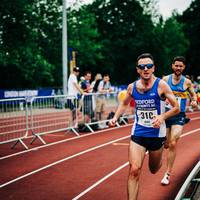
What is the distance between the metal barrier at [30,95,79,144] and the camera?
1199cm

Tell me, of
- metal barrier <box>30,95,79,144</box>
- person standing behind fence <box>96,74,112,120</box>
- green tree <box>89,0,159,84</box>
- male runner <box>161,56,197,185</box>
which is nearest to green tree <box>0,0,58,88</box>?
person standing behind fence <box>96,74,112,120</box>

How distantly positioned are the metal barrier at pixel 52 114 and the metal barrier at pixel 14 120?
11.2 inches

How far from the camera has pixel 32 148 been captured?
11.0 metres

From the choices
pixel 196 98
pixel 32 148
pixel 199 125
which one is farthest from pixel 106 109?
pixel 196 98

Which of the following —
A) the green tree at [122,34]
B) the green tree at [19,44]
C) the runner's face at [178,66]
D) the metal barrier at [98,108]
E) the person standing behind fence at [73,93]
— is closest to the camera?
the runner's face at [178,66]

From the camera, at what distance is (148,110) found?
5.41 meters

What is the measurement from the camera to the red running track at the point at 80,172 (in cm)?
645

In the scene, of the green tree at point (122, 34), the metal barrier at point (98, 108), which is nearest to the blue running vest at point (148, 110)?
the metal barrier at point (98, 108)

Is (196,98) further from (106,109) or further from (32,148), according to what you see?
(106,109)

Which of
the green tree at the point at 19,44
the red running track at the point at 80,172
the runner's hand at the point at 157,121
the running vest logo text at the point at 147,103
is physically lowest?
the red running track at the point at 80,172

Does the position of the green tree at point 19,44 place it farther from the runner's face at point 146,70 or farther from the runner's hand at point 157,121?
the runner's hand at point 157,121

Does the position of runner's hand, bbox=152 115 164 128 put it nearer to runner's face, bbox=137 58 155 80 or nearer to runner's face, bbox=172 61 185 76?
runner's face, bbox=137 58 155 80

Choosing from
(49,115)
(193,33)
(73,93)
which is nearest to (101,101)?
(73,93)

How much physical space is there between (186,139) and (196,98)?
202 inches
